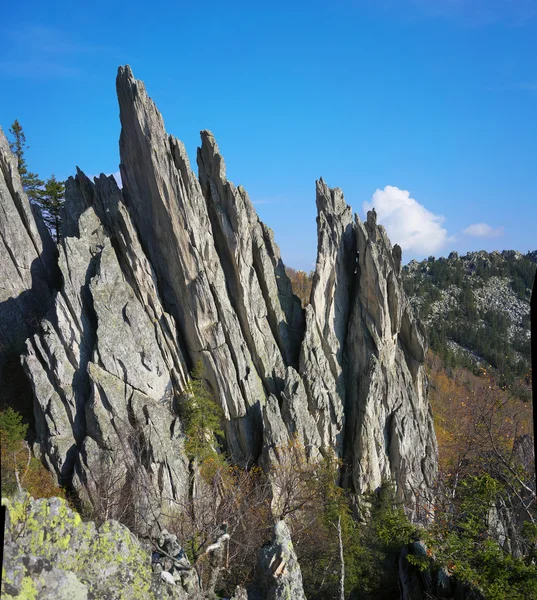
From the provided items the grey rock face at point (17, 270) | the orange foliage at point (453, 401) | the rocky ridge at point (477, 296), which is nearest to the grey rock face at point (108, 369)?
the grey rock face at point (17, 270)

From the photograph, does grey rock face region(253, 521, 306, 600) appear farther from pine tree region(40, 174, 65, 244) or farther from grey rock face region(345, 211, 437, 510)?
pine tree region(40, 174, 65, 244)

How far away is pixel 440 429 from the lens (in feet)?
187

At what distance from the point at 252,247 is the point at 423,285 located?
13459cm

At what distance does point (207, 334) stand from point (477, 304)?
464 feet

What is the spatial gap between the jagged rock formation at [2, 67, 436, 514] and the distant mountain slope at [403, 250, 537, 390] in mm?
72658

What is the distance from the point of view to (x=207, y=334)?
3183cm

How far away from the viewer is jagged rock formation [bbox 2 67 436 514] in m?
28.3

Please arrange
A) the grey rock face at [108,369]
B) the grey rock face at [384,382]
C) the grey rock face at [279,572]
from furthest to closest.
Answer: the grey rock face at [384,382]
the grey rock face at [108,369]
the grey rock face at [279,572]

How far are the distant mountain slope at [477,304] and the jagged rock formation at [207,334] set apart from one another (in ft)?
238

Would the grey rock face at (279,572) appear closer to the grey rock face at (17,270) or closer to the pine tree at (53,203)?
the grey rock face at (17,270)

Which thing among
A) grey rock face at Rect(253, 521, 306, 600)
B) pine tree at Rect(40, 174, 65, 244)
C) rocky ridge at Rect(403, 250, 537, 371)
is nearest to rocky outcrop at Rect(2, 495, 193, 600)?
grey rock face at Rect(253, 521, 306, 600)

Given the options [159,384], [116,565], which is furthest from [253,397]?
[116,565]

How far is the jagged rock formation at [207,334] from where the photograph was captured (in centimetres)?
2831

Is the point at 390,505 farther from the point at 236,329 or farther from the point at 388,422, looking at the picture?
the point at 236,329
